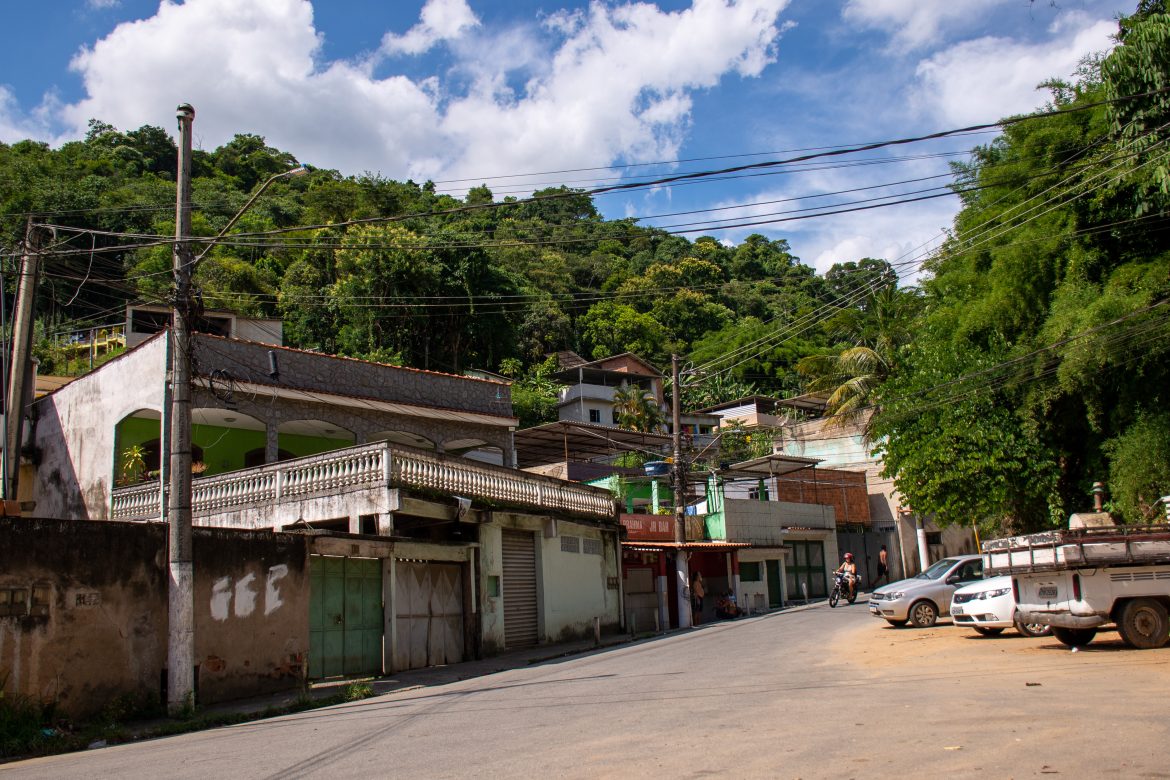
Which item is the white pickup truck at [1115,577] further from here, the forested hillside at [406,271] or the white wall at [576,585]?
the forested hillside at [406,271]

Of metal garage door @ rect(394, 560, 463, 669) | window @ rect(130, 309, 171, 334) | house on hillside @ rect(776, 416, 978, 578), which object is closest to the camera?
metal garage door @ rect(394, 560, 463, 669)

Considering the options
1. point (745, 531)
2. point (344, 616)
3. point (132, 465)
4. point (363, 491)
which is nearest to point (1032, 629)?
point (344, 616)

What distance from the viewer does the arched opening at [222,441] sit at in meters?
25.1

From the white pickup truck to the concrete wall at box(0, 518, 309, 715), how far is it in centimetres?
1196

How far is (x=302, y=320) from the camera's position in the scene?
5050cm

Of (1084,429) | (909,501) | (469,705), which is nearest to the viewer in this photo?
(469,705)

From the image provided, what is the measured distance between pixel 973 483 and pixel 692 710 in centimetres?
1721

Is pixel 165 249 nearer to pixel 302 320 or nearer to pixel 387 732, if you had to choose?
pixel 302 320

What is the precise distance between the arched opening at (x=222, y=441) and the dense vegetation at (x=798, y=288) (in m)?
4.60

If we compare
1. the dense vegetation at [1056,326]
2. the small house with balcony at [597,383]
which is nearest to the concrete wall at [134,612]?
the dense vegetation at [1056,326]

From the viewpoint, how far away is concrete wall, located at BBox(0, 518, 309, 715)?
1140cm

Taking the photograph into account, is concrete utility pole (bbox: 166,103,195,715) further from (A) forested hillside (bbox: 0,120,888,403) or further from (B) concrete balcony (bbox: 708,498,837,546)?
(B) concrete balcony (bbox: 708,498,837,546)

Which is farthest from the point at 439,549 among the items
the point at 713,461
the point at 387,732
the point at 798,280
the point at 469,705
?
the point at 798,280

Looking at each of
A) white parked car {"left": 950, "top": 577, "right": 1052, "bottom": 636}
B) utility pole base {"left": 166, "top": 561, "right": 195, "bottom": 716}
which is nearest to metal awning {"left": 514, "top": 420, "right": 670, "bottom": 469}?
white parked car {"left": 950, "top": 577, "right": 1052, "bottom": 636}
